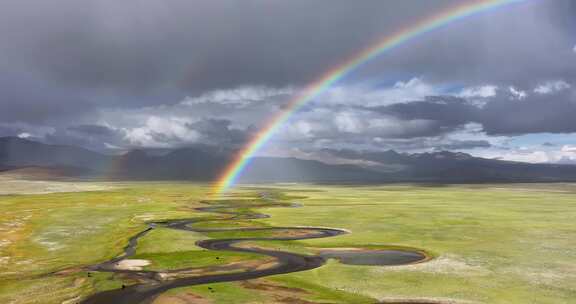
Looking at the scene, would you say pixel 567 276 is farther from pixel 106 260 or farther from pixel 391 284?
pixel 106 260

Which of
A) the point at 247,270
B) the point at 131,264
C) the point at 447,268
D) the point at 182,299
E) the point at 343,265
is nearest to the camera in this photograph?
the point at 182,299

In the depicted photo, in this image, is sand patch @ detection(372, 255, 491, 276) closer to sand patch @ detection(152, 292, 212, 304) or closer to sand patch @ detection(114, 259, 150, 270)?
sand patch @ detection(152, 292, 212, 304)

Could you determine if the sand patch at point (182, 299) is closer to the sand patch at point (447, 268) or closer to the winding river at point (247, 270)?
the winding river at point (247, 270)

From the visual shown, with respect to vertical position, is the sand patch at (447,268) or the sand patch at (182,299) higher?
the sand patch at (447,268)

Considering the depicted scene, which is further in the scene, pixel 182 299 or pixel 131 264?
pixel 131 264

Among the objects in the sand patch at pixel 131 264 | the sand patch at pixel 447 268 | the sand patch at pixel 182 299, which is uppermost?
the sand patch at pixel 447 268

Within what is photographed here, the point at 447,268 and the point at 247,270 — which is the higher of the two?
the point at 447,268

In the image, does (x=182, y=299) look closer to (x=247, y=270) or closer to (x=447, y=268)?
(x=247, y=270)

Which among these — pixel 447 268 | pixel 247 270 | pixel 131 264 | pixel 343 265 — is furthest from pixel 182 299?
pixel 447 268

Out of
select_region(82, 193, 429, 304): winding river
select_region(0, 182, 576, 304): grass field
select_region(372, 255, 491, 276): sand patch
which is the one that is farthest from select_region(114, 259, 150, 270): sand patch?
select_region(372, 255, 491, 276): sand patch

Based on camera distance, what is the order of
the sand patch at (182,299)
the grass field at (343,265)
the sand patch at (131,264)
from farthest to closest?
the sand patch at (131,264)
the grass field at (343,265)
the sand patch at (182,299)

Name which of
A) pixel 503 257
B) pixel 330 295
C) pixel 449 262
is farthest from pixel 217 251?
pixel 503 257

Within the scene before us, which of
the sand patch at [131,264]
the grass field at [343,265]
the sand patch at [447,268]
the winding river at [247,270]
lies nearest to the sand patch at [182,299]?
the grass field at [343,265]
